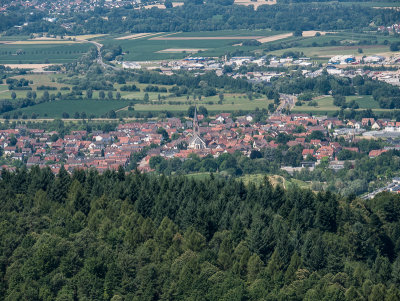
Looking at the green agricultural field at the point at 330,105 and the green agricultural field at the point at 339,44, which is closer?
the green agricultural field at the point at 330,105

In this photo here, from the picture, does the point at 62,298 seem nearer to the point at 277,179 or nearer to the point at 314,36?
the point at 277,179

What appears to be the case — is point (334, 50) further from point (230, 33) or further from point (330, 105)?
point (330, 105)

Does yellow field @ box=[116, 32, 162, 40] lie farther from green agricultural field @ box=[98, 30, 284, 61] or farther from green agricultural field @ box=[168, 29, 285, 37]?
green agricultural field @ box=[168, 29, 285, 37]

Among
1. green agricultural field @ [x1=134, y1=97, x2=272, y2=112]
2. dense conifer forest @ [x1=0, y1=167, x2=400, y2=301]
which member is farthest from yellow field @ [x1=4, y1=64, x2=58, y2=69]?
dense conifer forest @ [x1=0, y1=167, x2=400, y2=301]

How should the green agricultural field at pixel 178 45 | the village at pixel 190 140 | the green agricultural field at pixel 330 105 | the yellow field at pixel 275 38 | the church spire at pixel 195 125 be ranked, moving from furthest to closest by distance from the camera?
the yellow field at pixel 275 38 → the green agricultural field at pixel 178 45 → the green agricultural field at pixel 330 105 → the church spire at pixel 195 125 → the village at pixel 190 140

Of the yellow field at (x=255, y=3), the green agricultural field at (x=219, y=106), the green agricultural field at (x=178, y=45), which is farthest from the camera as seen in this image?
the yellow field at (x=255, y=3)

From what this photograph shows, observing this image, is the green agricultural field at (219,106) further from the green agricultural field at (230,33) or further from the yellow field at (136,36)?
the yellow field at (136,36)

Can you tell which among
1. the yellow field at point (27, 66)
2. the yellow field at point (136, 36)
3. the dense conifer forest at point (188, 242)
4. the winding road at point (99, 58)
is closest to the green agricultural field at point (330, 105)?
the winding road at point (99, 58)
